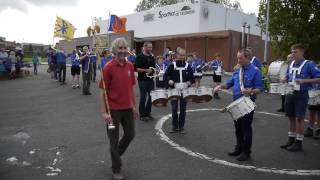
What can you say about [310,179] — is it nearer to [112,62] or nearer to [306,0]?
[112,62]

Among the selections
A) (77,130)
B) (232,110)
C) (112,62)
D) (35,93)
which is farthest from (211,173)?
(35,93)

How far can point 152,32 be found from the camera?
45.8 m

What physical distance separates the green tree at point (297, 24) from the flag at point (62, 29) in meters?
11.2

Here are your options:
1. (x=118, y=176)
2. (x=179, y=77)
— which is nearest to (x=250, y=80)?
(x=179, y=77)

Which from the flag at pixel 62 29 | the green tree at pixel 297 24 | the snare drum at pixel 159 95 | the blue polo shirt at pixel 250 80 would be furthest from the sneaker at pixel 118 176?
the green tree at pixel 297 24

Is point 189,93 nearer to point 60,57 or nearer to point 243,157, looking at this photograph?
point 243,157

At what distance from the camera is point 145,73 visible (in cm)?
938

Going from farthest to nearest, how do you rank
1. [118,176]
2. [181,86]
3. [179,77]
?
1. [179,77]
2. [181,86]
3. [118,176]

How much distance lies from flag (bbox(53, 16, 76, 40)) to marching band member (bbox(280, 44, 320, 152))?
11630 millimetres

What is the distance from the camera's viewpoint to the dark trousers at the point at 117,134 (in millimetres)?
5301

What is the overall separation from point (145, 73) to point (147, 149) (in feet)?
9.80

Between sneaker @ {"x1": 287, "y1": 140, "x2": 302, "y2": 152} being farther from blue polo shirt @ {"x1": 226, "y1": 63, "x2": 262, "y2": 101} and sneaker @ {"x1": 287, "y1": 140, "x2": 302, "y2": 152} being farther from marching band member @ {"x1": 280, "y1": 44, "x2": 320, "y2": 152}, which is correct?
blue polo shirt @ {"x1": 226, "y1": 63, "x2": 262, "y2": 101}

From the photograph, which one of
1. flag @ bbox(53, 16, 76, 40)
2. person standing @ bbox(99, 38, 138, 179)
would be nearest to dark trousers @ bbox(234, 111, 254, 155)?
person standing @ bbox(99, 38, 138, 179)

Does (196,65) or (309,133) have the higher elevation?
(196,65)
